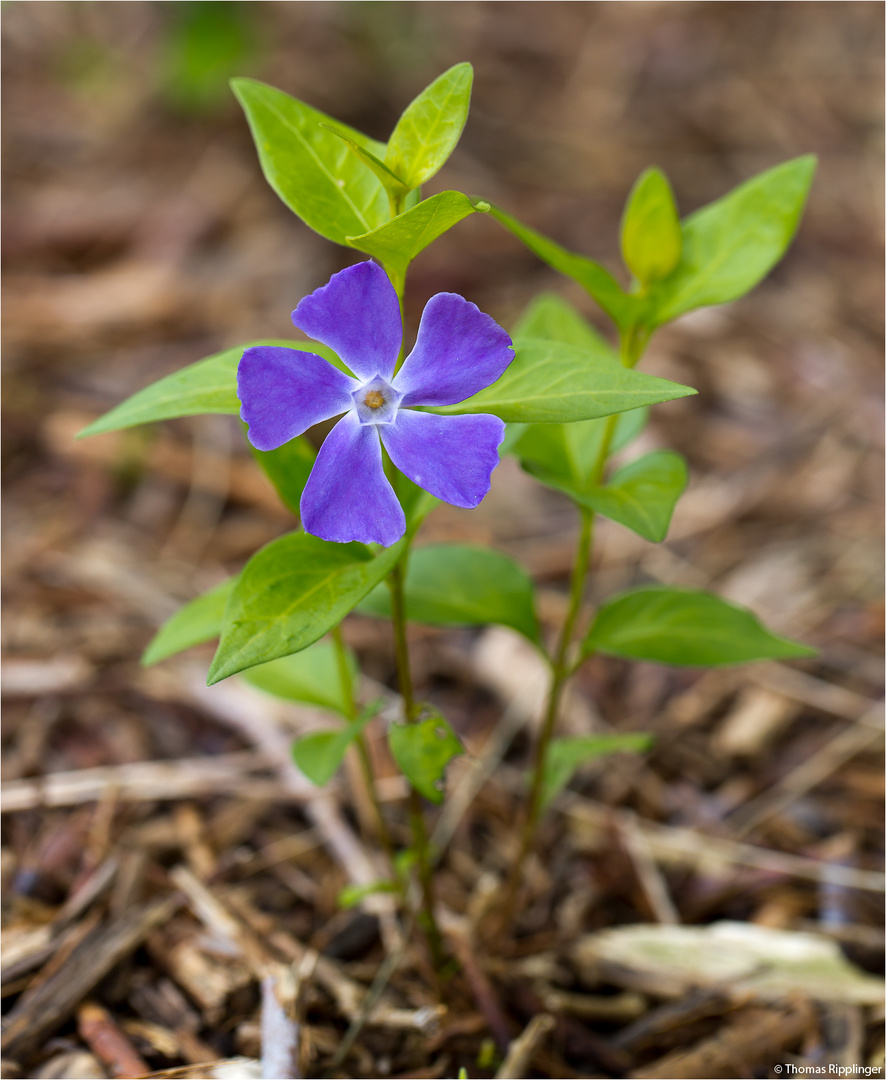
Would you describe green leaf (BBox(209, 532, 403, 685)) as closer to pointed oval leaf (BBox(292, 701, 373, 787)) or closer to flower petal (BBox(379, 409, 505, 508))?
flower petal (BBox(379, 409, 505, 508))

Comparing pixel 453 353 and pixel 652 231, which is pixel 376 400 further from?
pixel 652 231

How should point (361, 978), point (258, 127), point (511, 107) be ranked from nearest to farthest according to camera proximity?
point (258, 127) → point (361, 978) → point (511, 107)

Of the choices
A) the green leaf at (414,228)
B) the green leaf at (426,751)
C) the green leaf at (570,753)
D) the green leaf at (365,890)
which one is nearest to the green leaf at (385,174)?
the green leaf at (414,228)

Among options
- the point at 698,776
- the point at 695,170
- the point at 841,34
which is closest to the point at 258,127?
the point at 698,776

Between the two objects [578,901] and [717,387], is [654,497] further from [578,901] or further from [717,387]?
[717,387]

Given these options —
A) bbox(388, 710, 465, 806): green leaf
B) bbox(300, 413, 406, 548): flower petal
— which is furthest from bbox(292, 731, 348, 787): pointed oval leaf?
bbox(300, 413, 406, 548): flower petal

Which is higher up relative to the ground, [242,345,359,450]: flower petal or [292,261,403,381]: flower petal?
[292,261,403,381]: flower petal
